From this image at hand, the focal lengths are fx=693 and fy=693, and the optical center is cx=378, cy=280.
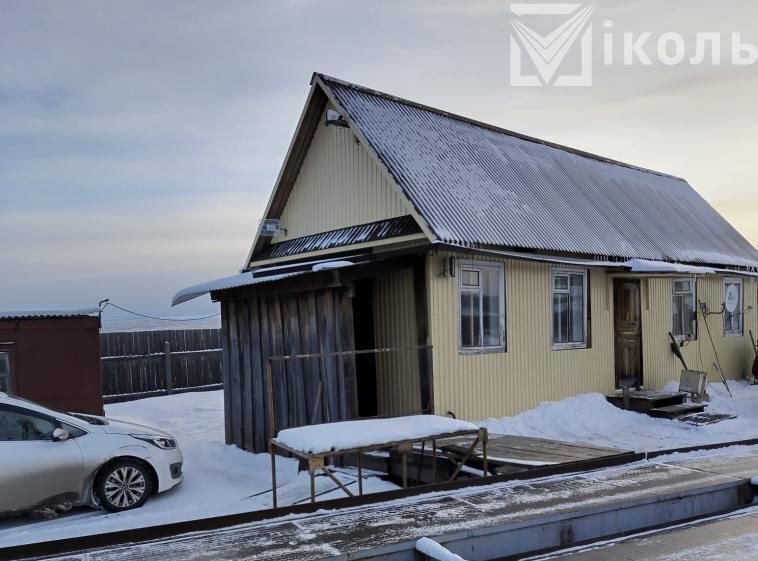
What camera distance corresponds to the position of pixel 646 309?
45.7ft

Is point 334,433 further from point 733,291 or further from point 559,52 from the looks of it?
point 733,291

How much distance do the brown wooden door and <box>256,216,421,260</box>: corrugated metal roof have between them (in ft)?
17.2

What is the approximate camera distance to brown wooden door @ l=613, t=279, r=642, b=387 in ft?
44.2

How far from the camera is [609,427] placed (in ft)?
37.5

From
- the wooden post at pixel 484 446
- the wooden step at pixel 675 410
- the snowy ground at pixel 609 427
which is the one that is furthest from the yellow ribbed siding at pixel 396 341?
the wooden step at pixel 675 410

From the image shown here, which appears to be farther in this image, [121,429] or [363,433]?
[121,429]

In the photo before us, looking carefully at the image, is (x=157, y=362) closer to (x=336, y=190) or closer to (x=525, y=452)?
(x=336, y=190)

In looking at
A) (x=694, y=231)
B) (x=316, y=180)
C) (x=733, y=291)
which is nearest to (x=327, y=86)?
(x=316, y=180)

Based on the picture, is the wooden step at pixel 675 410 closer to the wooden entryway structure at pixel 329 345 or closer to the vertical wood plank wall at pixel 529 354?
the vertical wood plank wall at pixel 529 354

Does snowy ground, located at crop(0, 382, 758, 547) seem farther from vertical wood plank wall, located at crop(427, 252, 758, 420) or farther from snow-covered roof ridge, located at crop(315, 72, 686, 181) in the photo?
snow-covered roof ridge, located at crop(315, 72, 686, 181)

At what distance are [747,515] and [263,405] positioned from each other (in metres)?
7.42

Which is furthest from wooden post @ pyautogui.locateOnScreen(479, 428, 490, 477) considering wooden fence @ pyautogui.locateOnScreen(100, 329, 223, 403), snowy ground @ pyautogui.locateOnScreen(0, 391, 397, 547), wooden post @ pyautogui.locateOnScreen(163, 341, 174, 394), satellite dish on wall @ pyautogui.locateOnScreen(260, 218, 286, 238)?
wooden post @ pyautogui.locateOnScreen(163, 341, 174, 394)

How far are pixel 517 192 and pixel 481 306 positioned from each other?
2.91 metres

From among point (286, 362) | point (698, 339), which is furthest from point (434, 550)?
point (698, 339)
